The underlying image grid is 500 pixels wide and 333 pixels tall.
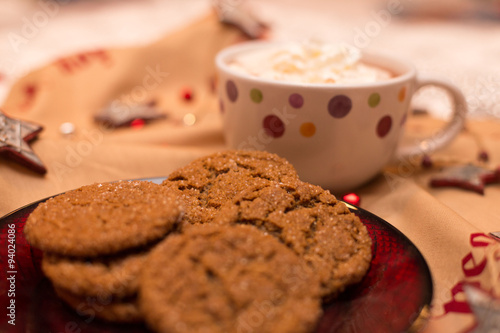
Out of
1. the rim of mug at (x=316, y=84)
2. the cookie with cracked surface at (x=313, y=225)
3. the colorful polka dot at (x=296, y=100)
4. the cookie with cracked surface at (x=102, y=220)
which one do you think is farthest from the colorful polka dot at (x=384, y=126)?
the cookie with cracked surface at (x=102, y=220)

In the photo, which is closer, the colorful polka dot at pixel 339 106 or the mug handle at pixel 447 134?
the colorful polka dot at pixel 339 106

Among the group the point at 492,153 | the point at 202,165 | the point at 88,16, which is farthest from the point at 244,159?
the point at 88,16

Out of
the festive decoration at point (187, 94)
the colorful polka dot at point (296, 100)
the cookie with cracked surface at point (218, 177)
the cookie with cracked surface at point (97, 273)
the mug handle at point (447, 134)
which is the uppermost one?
the colorful polka dot at point (296, 100)

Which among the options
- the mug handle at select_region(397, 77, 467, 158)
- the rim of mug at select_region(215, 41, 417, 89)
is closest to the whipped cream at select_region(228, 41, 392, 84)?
the rim of mug at select_region(215, 41, 417, 89)

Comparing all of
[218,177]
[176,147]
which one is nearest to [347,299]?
[218,177]

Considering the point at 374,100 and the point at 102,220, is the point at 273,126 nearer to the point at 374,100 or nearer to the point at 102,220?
the point at 374,100

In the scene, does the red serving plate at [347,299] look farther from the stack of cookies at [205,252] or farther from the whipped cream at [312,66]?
the whipped cream at [312,66]
